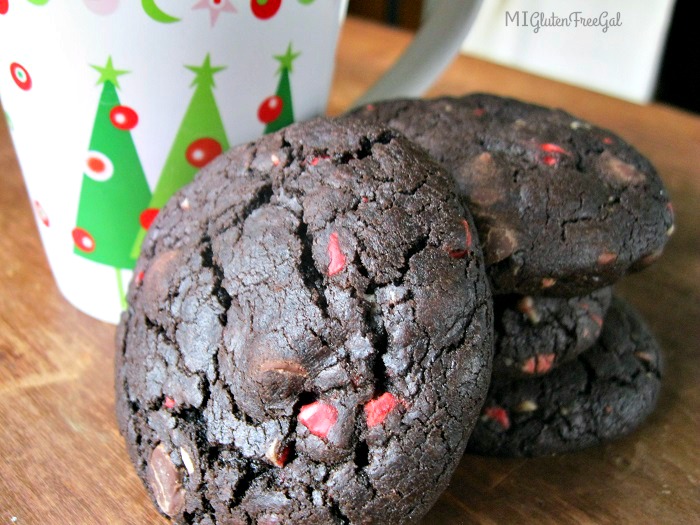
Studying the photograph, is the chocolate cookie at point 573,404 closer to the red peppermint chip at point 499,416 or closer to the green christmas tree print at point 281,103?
the red peppermint chip at point 499,416

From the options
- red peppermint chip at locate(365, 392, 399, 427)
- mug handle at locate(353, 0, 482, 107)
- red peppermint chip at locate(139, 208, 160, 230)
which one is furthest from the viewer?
mug handle at locate(353, 0, 482, 107)

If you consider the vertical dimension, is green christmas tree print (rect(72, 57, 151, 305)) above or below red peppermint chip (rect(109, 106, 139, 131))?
below

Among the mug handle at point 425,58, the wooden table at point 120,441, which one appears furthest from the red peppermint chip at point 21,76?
the mug handle at point 425,58

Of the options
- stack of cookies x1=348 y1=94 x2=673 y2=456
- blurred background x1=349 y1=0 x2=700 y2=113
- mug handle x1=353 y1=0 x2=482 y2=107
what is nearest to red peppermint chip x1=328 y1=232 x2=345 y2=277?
stack of cookies x1=348 y1=94 x2=673 y2=456

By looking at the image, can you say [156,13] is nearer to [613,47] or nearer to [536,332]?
[536,332]

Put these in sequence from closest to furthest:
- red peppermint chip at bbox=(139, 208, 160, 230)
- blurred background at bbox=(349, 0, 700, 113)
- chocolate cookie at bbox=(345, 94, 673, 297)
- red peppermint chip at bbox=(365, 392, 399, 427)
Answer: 1. red peppermint chip at bbox=(365, 392, 399, 427)
2. chocolate cookie at bbox=(345, 94, 673, 297)
3. red peppermint chip at bbox=(139, 208, 160, 230)
4. blurred background at bbox=(349, 0, 700, 113)

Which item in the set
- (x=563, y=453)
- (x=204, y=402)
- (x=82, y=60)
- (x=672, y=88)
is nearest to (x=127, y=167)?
(x=82, y=60)

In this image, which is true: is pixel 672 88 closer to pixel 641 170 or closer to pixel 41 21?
pixel 641 170

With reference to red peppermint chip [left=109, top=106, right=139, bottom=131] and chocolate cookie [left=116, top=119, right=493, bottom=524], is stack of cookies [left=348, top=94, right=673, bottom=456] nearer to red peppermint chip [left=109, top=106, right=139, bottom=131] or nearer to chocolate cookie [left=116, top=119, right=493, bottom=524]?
chocolate cookie [left=116, top=119, right=493, bottom=524]
